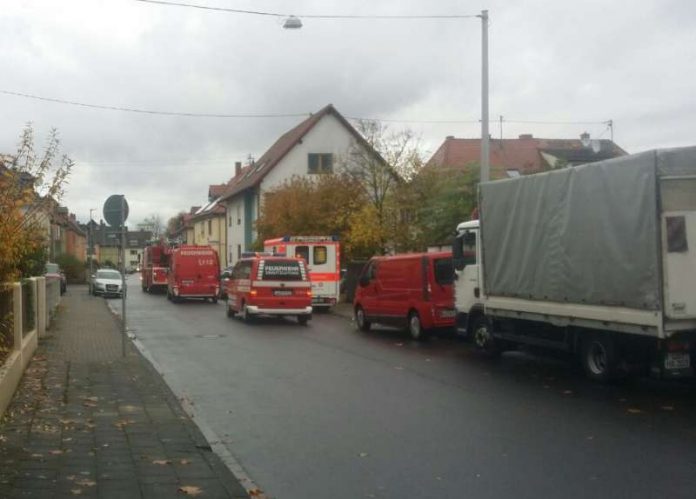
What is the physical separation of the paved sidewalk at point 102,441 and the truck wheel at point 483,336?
19.8ft

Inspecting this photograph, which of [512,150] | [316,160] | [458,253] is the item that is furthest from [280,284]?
[512,150]

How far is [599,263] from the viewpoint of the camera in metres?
12.2

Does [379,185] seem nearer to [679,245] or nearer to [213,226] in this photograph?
[679,245]

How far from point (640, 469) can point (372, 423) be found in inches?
127

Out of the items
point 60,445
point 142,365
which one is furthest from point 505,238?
point 60,445

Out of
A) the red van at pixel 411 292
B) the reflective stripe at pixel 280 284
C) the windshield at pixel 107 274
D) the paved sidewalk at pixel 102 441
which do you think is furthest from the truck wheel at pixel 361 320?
the windshield at pixel 107 274

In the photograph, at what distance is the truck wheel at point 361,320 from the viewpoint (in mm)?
23141

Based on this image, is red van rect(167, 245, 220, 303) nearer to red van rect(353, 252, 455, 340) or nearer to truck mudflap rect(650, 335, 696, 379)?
red van rect(353, 252, 455, 340)

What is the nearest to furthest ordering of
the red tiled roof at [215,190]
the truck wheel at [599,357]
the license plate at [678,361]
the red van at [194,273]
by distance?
the license plate at [678,361], the truck wheel at [599,357], the red van at [194,273], the red tiled roof at [215,190]

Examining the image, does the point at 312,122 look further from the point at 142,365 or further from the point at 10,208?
the point at 10,208

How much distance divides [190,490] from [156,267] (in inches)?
1785

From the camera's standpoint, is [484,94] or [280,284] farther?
[280,284]

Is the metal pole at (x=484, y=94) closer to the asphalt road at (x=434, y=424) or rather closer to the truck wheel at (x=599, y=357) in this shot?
the asphalt road at (x=434, y=424)

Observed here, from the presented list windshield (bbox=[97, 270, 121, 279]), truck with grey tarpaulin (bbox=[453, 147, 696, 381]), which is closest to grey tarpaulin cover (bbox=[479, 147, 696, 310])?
truck with grey tarpaulin (bbox=[453, 147, 696, 381])
